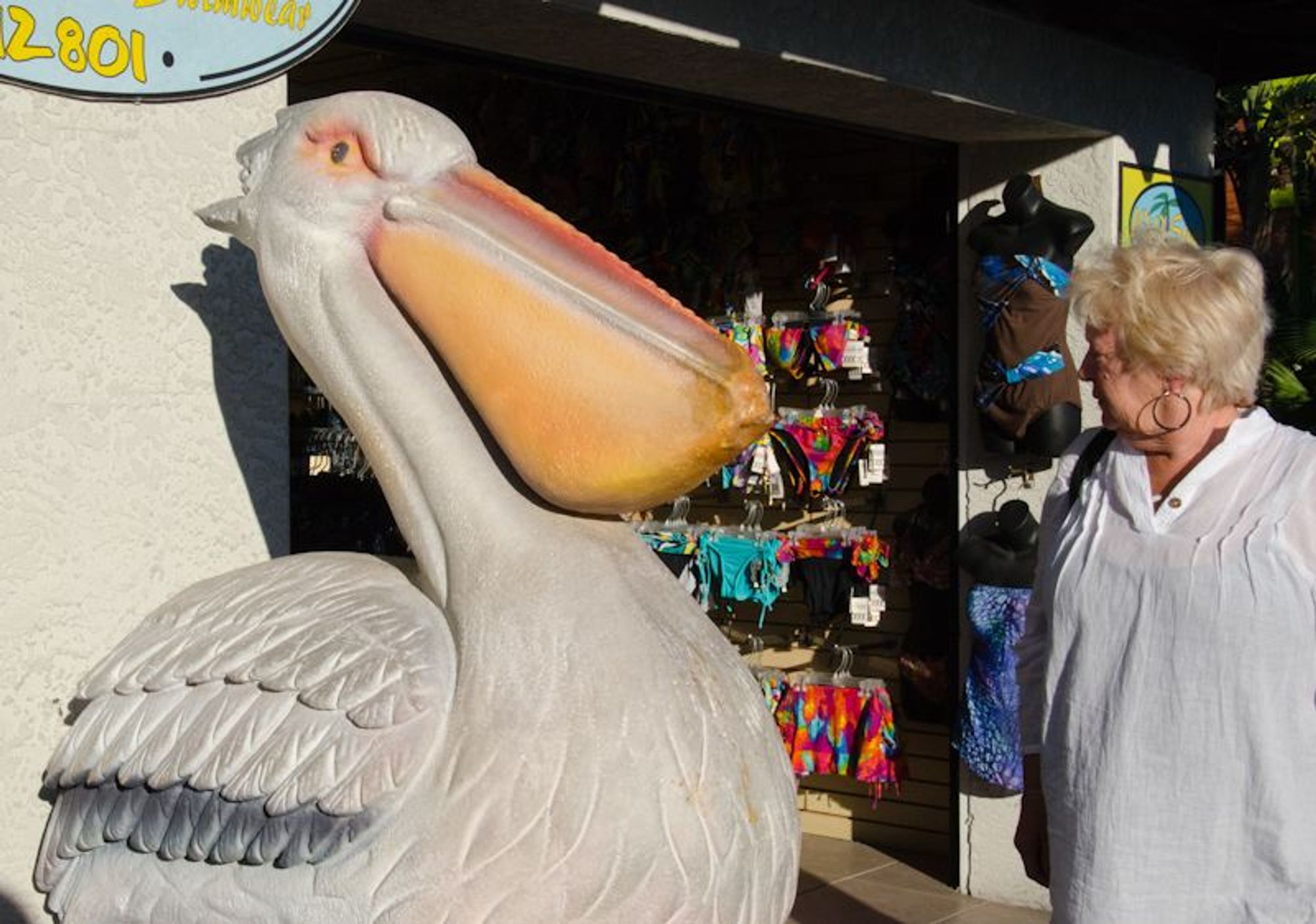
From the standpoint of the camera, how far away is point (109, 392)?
7.50 ft

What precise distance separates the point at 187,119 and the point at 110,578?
714 millimetres

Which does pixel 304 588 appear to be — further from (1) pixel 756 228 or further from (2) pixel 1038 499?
(1) pixel 756 228

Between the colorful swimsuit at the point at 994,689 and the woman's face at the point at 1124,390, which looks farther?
the colorful swimsuit at the point at 994,689

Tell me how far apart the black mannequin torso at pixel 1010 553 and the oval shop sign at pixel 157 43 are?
9.44ft

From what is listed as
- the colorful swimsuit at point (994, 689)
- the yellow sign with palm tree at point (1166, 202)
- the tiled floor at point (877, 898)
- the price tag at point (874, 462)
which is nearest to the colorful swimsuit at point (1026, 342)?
the yellow sign with palm tree at point (1166, 202)

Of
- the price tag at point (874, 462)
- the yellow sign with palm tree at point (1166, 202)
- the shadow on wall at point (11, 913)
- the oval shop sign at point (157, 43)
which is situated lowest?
the shadow on wall at point (11, 913)

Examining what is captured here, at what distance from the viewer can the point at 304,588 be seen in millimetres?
1812

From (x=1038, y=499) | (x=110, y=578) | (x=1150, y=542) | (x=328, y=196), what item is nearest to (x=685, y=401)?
(x=328, y=196)

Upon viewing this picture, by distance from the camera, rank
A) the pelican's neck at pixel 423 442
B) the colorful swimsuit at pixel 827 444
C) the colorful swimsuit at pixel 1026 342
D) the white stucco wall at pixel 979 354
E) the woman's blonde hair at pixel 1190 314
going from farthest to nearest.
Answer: the colorful swimsuit at pixel 827 444 → the white stucco wall at pixel 979 354 → the colorful swimsuit at pixel 1026 342 → the woman's blonde hair at pixel 1190 314 → the pelican's neck at pixel 423 442

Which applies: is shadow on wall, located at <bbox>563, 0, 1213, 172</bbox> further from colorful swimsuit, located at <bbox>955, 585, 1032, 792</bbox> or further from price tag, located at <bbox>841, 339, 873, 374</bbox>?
colorful swimsuit, located at <bbox>955, 585, 1032, 792</bbox>

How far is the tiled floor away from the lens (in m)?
4.84

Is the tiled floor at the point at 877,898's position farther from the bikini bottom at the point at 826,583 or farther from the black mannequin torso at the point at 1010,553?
the black mannequin torso at the point at 1010,553

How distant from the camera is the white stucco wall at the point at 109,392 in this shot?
2.20 metres

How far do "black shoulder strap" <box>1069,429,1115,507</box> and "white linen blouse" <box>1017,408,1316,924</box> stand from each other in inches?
3.5
